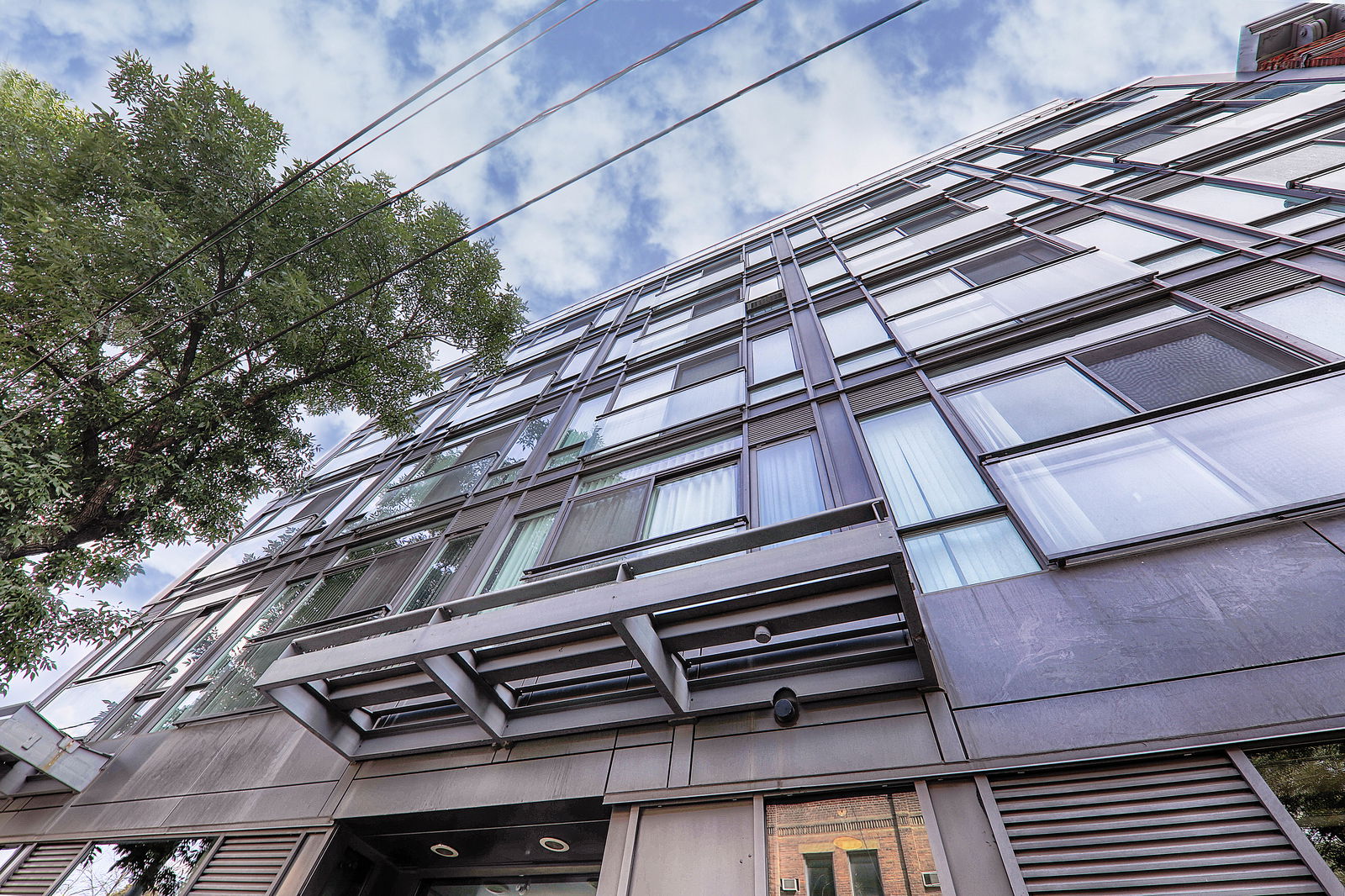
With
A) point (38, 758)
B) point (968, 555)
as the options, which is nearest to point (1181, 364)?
point (968, 555)

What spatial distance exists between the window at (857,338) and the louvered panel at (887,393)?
81cm

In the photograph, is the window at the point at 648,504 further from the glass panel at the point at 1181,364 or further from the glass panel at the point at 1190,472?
the glass panel at the point at 1181,364

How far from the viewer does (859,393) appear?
8398 mm

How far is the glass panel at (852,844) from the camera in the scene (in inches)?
134

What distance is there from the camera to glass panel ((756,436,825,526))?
678 cm

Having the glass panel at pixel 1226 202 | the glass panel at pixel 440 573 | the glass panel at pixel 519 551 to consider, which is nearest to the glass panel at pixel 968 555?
the glass panel at pixel 519 551

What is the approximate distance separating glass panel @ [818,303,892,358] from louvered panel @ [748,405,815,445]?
1880 mm

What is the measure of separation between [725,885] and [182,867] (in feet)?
20.9

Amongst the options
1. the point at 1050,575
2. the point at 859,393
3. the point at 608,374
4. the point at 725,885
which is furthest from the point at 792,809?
the point at 608,374

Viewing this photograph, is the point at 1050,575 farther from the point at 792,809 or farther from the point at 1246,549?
the point at 792,809

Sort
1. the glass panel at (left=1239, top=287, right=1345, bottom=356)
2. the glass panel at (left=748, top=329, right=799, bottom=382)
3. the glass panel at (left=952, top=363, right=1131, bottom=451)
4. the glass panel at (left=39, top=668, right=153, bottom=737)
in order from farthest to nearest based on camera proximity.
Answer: the glass panel at (left=748, top=329, right=799, bottom=382), the glass panel at (left=39, top=668, right=153, bottom=737), the glass panel at (left=952, top=363, right=1131, bottom=451), the glass panel at (left=1239, top=287, right=1345, bottom=356)

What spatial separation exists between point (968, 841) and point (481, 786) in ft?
13.2

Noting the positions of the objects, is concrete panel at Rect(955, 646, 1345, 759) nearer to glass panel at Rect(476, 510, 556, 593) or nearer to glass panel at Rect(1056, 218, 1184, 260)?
glass panel at Rect(476, 510, 556, 593)

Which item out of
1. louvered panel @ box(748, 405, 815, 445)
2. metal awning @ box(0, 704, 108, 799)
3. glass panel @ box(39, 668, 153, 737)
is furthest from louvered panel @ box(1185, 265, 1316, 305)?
glass panel @ box(39, 668, 153, 737)
